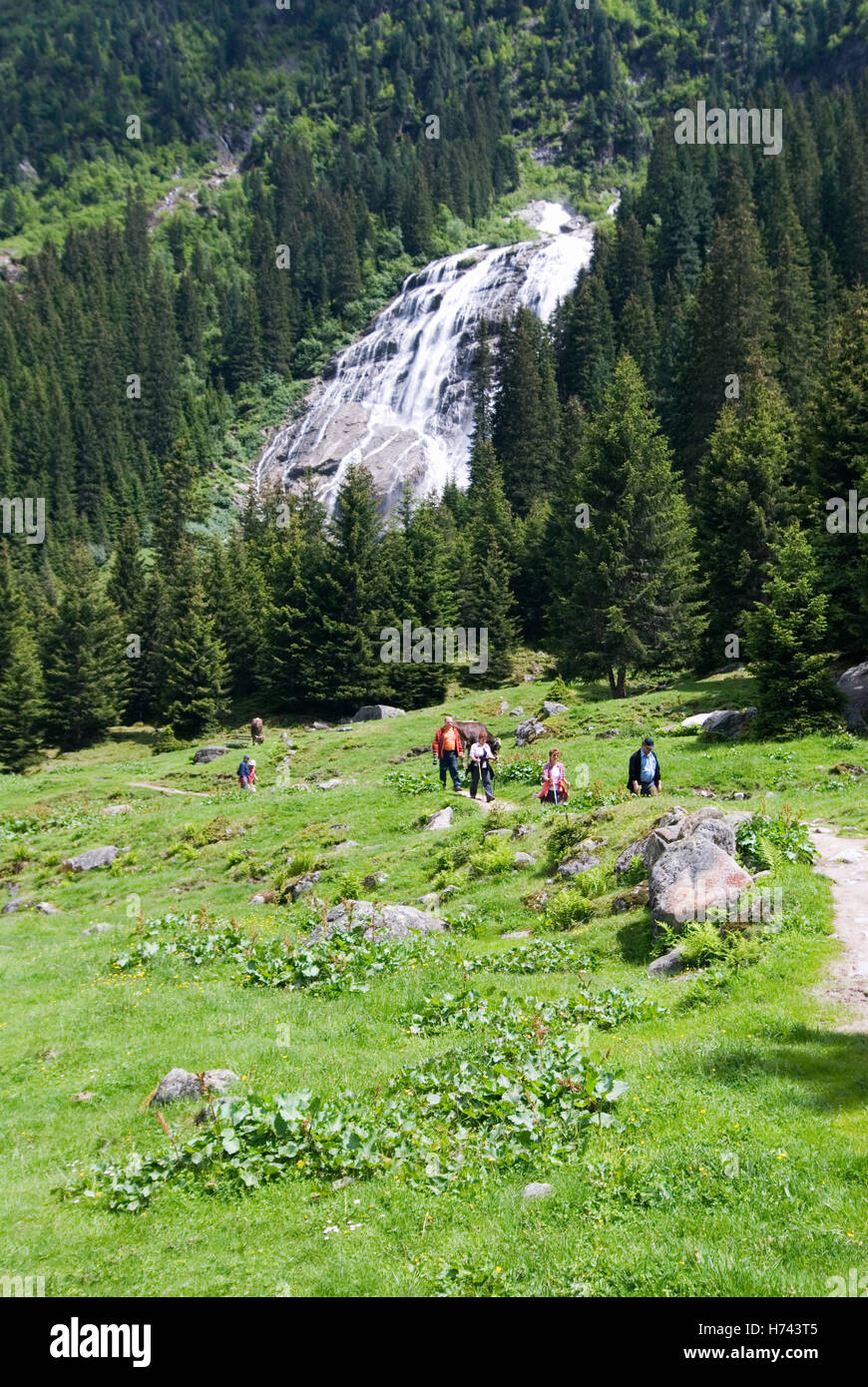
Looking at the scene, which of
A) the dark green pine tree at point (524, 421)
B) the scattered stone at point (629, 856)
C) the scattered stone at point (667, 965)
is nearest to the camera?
the scattered stone at point (667, 965)

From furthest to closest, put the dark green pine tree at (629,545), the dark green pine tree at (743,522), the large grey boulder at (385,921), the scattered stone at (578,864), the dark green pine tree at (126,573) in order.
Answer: the dark green pine tree at (126,573), the dark green pine tree at (629,545), the dark green pine tree at (743,522), the scattered stone at (578,864), the large grey boulder at (385,921)

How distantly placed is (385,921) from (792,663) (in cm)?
1512

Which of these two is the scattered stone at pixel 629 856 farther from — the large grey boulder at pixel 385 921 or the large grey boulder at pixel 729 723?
the large grey boulder at pixel 729 723

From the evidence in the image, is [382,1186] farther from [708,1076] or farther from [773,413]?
[773,413]

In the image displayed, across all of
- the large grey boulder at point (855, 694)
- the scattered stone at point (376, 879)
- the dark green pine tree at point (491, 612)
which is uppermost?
the dark green pine tree at point (491, 612)

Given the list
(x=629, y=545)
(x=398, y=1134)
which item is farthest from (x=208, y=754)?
(x=398, y=1134)

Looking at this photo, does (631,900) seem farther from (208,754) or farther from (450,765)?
(208,754)

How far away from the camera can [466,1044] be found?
11.3 m

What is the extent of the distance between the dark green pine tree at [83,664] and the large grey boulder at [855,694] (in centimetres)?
5419

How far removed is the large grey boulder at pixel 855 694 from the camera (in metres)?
26.0

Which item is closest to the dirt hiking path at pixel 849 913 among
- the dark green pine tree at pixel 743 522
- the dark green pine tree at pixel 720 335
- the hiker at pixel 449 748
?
the hiker at pixel 449 748

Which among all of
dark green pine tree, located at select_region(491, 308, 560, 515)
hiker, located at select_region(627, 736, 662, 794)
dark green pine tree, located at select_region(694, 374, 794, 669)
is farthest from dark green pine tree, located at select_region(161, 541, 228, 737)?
hiker, located at select_region(627, 736, 662, 794)

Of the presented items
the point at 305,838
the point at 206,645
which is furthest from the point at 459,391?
the point at 305,838

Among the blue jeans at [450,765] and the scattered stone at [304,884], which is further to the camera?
the blue jeans at [450,765]
